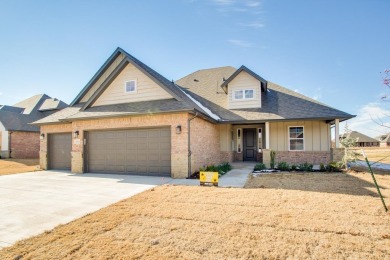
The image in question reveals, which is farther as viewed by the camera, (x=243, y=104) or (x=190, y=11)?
(x=243, y=104)

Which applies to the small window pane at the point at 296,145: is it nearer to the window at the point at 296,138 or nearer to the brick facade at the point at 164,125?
the window at the point at 296,138

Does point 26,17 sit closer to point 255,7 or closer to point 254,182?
point 255,7

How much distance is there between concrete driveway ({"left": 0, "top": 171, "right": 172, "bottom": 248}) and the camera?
174 inches

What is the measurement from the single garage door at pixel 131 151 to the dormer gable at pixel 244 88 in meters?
6.51

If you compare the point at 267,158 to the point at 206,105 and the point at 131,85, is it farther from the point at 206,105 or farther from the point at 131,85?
the point at 131,85

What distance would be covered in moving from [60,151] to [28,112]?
665 inches

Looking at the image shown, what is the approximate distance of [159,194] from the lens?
22.6 ft

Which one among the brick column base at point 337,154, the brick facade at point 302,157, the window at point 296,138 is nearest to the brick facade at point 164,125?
the brick facade at point 302,157

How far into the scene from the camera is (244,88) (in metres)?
14.9

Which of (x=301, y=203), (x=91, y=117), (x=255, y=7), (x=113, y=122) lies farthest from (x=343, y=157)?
(x=91, y=117)

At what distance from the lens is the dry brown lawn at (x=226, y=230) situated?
326cm

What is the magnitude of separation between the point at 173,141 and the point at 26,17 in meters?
9.10

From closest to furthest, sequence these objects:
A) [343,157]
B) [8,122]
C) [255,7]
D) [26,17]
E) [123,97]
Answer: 1. [255,7]
2. [26,17]
3. [343,157]
4. [123,97]
5. [8,122]

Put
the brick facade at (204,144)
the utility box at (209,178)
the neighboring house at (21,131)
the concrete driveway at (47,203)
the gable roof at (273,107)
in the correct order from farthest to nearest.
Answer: the neighboring house at (21,131) < the gable roof at (273,107) < the brick facade at (204,144) < the utility box at (209,178) < the concrete driveway at (47,203)
